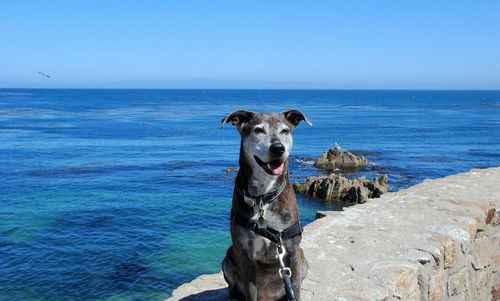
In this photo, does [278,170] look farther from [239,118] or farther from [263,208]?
[239,118]

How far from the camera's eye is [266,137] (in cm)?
440

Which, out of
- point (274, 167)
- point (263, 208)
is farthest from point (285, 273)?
point (274, 167)

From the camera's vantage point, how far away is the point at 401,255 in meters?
6.18

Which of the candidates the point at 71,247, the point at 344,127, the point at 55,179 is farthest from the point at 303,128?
the point at 71,247

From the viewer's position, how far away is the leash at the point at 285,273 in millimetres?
4395

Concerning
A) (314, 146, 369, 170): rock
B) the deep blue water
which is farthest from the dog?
(314, 146, 369, 170): rock

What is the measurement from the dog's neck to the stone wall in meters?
1.51

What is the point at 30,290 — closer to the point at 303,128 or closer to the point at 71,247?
the point at 71,247

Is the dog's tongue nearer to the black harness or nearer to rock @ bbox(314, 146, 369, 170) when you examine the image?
the black harness

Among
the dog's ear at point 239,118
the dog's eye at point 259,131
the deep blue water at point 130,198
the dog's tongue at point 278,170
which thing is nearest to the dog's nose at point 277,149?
the dog's tongue at point 278,170

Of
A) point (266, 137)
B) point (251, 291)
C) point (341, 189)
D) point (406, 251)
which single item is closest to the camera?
point (266, 137)

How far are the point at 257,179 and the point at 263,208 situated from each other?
26cm

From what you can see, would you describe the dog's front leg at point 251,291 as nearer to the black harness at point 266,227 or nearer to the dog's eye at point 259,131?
the black harness at point 266,227

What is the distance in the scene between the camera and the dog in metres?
4.41
